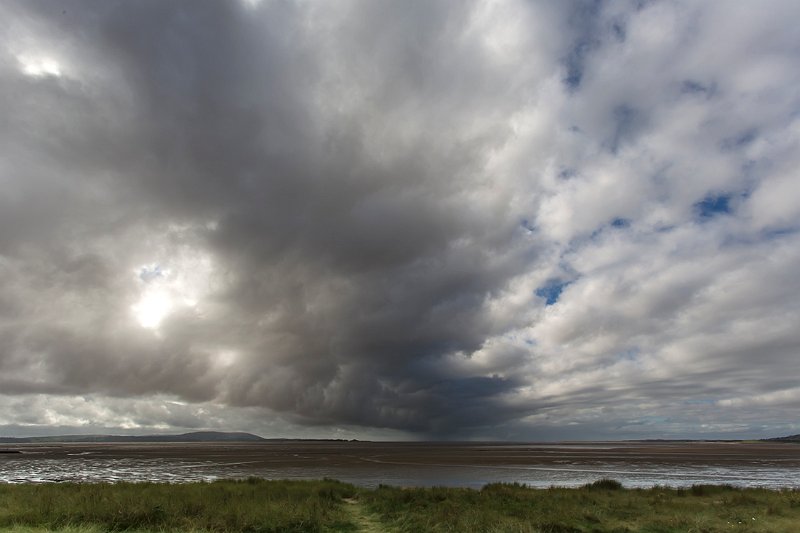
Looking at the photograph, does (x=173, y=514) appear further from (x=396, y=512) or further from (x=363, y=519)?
(x=396, y=512)

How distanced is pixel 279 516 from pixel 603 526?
54.9 ft

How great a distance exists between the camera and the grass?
21.6m

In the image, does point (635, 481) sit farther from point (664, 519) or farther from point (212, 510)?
point (212, 510)

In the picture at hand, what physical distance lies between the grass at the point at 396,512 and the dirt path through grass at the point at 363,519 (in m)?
0.06

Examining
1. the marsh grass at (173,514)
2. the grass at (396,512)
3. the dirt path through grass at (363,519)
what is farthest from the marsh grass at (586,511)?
the marsh grass at (173,514)

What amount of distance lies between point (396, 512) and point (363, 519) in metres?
1.98

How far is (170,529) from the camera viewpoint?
20.2m

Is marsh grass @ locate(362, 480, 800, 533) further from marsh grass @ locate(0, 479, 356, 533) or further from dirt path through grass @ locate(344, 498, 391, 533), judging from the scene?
marsh grass @ locate(0, 479, 356, 533)

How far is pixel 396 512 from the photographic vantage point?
27.1 m

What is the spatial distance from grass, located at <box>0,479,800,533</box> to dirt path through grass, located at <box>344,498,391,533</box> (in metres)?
0.06

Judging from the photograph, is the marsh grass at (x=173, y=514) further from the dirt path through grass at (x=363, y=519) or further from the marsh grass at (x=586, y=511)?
the marsh grass at (x=586, y=511)

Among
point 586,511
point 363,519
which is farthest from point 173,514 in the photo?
point 586,511

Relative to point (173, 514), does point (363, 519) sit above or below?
below

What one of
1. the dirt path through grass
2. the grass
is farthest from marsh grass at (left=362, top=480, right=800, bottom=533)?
the dirt path through grass
